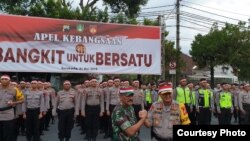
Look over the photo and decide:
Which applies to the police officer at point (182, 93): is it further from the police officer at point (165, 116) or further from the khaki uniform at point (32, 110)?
the police officer at point (165, 116)

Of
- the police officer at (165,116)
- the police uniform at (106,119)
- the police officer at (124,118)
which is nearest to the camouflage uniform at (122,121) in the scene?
the police officer at (124,118)

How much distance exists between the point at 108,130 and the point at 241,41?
917 inches

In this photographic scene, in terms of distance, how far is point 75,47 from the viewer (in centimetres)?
1313

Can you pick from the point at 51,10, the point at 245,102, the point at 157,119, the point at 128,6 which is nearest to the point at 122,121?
the point at 157,119

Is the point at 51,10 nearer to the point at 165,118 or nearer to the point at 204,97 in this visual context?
the point at 204,97

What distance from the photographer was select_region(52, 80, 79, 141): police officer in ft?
37.2

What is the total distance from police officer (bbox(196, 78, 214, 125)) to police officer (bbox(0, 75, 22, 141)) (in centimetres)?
665

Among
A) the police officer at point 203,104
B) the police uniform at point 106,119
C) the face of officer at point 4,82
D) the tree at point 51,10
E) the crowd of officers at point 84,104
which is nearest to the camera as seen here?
the face of officer at point 4,82

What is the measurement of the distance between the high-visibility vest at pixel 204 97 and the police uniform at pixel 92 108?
3409mm

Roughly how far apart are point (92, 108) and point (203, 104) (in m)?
3.91

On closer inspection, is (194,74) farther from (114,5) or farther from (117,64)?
(117,64)

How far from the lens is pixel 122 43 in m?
13.7

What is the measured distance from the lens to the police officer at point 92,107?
12352 millimetres

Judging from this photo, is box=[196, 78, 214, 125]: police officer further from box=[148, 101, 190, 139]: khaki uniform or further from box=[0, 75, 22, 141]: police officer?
box=[148, 101, 190, 139]: khaki uniform
